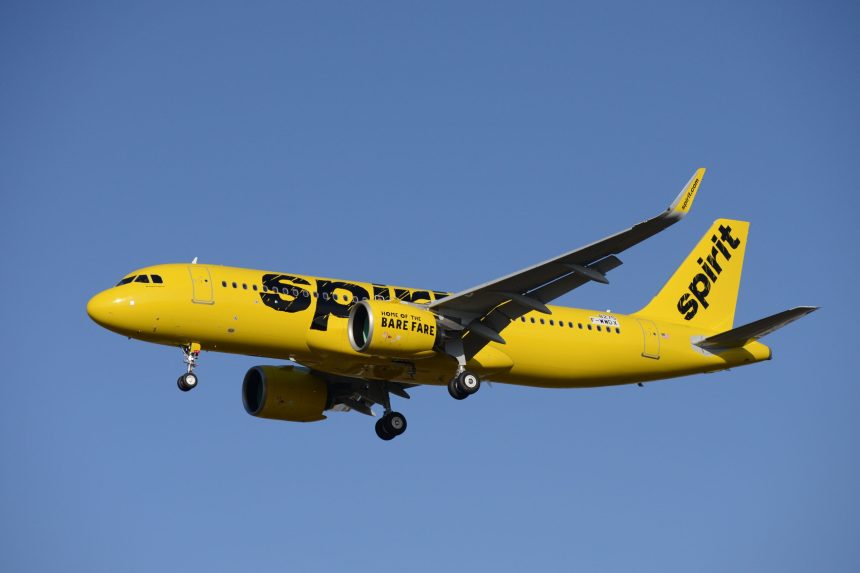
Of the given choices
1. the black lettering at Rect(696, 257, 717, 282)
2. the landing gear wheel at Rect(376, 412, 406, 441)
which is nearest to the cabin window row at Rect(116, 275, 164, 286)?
the landing gear wheel at Rect(376, 412, 406, 441)

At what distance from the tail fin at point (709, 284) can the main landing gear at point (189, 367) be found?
54.8 ft

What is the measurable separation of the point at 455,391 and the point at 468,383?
22.4 inches

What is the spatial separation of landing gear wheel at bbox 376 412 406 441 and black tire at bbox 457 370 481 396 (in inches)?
195

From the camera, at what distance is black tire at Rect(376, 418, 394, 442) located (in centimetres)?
4669

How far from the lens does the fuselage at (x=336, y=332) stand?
40.7 metres

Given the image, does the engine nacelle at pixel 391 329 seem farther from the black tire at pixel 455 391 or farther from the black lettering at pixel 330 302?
the black tire at pixel 455 391

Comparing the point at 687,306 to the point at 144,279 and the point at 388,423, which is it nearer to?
the point at 388,423

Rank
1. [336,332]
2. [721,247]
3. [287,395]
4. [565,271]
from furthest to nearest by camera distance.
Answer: [721,247] < [287,395] < [336,332] < [565,271]

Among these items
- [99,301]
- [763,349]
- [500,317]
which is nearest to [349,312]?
[500,317]

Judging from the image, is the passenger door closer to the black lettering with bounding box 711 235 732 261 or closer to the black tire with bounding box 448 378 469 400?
the black tire with bounding box 448 378 469 400

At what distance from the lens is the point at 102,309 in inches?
1591

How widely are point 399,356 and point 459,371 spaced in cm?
247

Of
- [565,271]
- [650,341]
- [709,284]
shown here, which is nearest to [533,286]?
[565,271]

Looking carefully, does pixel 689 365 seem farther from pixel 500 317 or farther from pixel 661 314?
pixel 500 317
